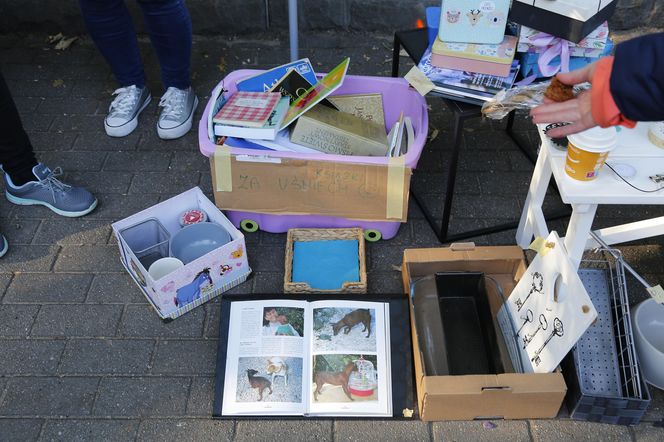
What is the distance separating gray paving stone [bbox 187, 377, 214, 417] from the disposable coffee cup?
1324 millimetres

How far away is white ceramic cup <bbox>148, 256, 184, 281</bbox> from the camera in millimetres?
2201

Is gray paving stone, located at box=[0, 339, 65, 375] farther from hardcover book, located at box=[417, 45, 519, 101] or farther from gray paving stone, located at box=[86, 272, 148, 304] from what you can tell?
hardcover book, located at box=[417, 45, 519, 101]

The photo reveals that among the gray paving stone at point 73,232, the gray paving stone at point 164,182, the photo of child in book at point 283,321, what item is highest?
the photo of child in book at point 283,321

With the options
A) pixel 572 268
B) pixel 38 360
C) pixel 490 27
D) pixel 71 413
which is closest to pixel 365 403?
pixel 572 268

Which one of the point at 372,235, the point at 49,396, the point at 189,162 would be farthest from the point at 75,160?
the point at 372,235

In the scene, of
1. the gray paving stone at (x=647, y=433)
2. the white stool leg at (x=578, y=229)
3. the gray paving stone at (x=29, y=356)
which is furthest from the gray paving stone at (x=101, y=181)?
the gray paving stone at (x=647, y=433)

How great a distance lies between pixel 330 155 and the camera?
220 centimetres

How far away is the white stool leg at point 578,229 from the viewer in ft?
5.90

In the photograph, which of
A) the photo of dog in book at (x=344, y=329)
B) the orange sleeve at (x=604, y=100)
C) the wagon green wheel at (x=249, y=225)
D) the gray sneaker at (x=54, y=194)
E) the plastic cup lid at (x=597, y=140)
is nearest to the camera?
the orange sleeve at (x=604, y=100)

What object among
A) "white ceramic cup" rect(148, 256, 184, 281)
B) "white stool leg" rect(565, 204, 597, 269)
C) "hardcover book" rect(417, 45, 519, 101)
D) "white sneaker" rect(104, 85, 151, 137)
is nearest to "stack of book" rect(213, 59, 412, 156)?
"hardcover book" rect(417, 45, 519, 101)

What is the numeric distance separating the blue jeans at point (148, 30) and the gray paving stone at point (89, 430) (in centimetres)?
171

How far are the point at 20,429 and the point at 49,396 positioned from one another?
0.41ft

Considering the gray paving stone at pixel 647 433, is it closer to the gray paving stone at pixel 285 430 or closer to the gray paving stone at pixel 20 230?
the gray paving stone at pixel 285 430

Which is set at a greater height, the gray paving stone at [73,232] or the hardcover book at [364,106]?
the hardcover book at [364,106]
